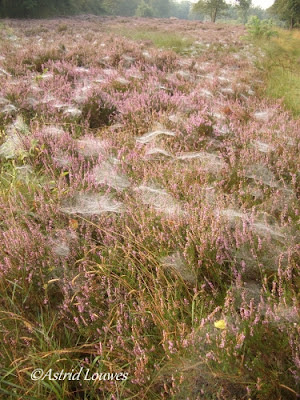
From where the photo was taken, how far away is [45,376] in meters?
1.18

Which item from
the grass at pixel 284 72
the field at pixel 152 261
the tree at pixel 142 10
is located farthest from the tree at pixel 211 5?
the field at pixel 152 261

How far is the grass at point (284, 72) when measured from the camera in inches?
186

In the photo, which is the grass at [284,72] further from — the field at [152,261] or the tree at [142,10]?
the tree at [142,10]

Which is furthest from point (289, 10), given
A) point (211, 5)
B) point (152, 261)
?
point (152, 261)

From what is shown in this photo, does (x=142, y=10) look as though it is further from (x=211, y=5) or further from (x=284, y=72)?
(x=284, y=72)

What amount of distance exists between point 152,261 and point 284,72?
645 centimetres

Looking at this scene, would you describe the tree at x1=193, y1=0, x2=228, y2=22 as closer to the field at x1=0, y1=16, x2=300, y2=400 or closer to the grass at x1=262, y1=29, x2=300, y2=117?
the grass at x1=262, y1=29, x2=300, y2=117

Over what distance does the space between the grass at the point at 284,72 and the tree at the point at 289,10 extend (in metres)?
15.2

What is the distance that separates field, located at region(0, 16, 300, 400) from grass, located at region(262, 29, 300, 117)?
1.28 meters

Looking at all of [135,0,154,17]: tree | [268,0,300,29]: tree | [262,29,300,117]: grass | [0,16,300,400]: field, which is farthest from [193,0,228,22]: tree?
[0,16,300,400]: field

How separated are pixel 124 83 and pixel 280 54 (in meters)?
6.28

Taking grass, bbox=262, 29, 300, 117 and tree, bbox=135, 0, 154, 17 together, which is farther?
tree, bbox=135, 0, 154, 17

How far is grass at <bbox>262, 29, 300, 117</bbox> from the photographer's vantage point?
473 cm

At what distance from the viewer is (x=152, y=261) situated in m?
1.71
